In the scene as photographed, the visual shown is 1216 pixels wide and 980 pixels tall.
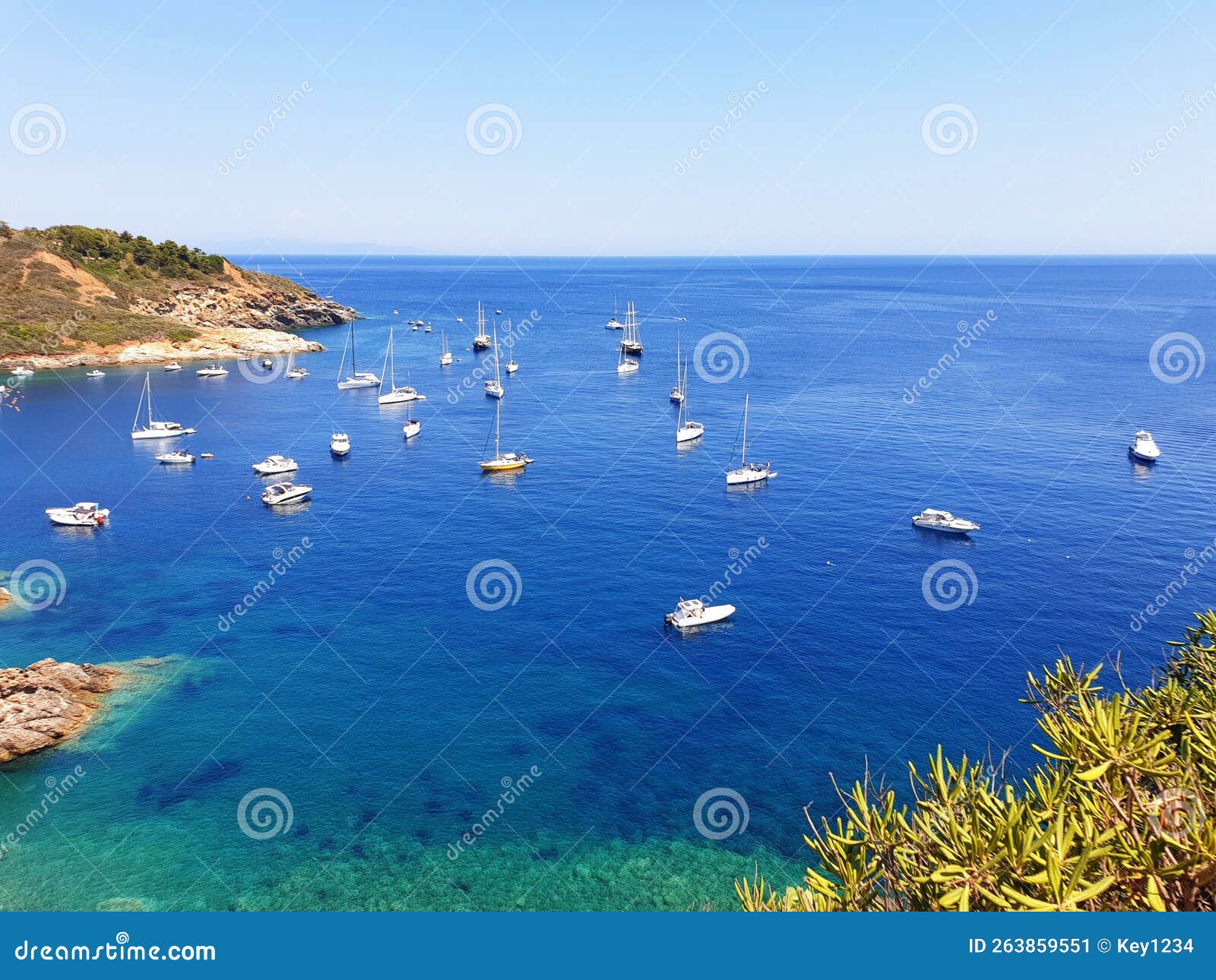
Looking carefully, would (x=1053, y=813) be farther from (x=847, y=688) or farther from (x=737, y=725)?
(x=847, y=688)

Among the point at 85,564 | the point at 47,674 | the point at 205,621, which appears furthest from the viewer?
the point at 85,564

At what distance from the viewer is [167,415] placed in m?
104

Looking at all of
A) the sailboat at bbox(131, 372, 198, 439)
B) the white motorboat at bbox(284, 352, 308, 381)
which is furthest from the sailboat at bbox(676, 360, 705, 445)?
the white motorboat at bbox(284, 352, 308, 381)

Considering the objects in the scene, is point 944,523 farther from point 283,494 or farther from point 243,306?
point 243,306


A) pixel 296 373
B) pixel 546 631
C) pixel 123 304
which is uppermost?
pixel 123 304

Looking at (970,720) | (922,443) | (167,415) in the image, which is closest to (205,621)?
(970,720)

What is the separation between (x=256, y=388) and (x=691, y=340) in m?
93.3

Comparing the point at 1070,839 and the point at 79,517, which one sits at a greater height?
the point at 1070,839

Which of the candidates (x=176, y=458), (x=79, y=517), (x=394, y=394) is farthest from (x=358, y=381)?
(x=79, y=517)

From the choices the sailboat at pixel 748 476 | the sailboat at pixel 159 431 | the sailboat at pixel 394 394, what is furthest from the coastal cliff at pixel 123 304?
the sailboat at pixel 748 476

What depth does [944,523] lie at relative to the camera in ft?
214

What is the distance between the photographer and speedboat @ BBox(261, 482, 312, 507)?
72.7 m

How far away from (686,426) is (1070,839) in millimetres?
83967

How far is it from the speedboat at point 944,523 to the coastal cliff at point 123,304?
131 m
